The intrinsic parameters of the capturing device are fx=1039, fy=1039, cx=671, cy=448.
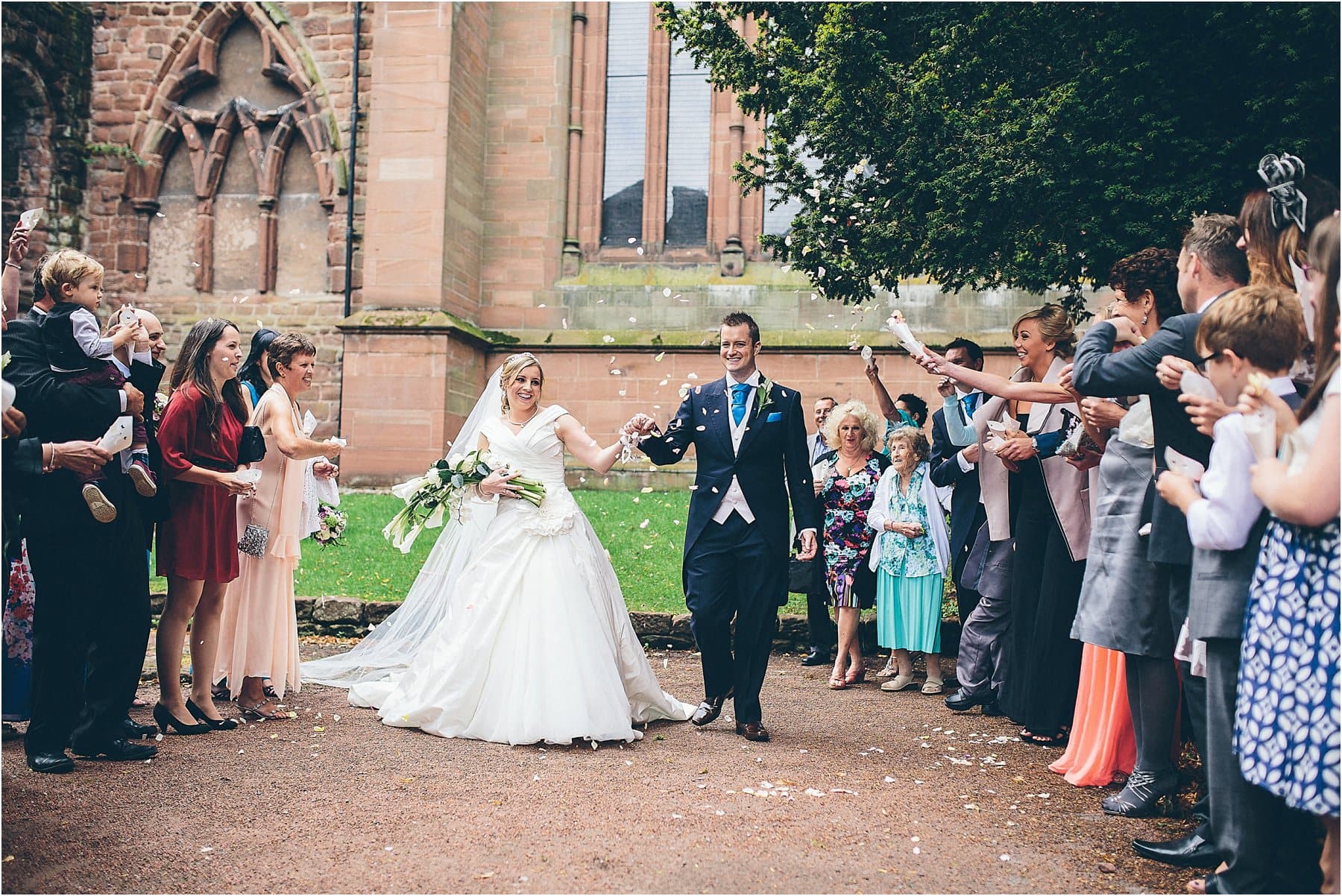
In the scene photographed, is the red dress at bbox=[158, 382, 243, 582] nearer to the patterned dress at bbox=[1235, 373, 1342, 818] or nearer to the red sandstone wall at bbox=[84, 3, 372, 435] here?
the patterned dress at bbox=[1235, 373, 1342, 818]

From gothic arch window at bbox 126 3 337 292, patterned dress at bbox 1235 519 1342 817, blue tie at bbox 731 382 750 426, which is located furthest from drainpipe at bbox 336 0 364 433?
patterned dress at bbox 1235 519 1342 817

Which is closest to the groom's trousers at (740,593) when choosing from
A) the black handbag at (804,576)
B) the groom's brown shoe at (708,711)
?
the groom's brown shoe at (708,711)

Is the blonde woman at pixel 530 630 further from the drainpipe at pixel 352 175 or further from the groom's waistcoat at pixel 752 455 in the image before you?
the drainpipe at pixel 352 175

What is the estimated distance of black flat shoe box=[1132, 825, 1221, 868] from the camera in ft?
12.8

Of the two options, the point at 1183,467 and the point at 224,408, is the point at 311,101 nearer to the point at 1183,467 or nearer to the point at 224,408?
the point at 224,408

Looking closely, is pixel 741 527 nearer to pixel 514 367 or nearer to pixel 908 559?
pixel 514 367

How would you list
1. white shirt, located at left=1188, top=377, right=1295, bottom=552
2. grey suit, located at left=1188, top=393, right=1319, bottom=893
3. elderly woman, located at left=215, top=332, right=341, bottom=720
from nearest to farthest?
white shirt, located at left=1188, top=377, right=1295, bottom=552 → grey suit, located at left=1188, top=393, right=1319, bottom=893 → elderly woman, located at left=215, top=332, right=341, bottom=720

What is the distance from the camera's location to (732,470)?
6211 millimetres

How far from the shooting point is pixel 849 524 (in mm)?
8000

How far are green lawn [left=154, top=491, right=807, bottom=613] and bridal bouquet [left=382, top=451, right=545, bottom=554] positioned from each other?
306cm

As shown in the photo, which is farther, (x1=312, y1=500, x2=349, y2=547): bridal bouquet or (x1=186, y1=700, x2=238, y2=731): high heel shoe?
(x1=312, y1=500, x2=349, y2=547): bridal bouquet

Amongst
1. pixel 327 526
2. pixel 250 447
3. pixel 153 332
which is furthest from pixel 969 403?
pixel 153 332

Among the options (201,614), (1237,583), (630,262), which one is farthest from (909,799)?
(630,262)

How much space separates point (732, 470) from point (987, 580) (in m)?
1.89
